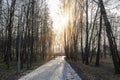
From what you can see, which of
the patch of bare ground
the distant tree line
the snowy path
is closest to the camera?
the snowy path

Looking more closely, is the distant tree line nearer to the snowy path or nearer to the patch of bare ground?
the snowy path

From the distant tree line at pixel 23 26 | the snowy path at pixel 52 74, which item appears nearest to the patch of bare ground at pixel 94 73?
the snowy path at pixel 52 74

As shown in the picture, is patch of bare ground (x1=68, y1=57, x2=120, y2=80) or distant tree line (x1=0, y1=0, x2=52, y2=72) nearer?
patch of bare ground (x1=68, y1=57, x2=120, y2=80)

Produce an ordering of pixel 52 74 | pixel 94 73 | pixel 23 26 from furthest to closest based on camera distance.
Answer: pixel 23 26
pixel 94 73
pixel 52 74

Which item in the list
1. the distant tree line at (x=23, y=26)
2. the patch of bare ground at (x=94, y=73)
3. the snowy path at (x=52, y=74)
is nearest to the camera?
the snowy path at (x=52, y=74)

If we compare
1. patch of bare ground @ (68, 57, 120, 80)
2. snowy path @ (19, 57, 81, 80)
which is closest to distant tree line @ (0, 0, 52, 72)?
snowy path @ (19, 57, 81, 80)

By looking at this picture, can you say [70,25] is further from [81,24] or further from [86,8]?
[86,8]

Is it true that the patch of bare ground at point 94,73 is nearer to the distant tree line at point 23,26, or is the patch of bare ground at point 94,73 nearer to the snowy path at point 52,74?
the snowy path at point 52,74

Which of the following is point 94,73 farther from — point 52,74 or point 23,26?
point 23,26

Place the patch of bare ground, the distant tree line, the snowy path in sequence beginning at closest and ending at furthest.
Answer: the snowy path
the patch of bare ground
the distant tree line

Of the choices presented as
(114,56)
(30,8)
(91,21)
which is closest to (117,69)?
(114,56)

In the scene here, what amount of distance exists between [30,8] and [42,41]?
88.7ft

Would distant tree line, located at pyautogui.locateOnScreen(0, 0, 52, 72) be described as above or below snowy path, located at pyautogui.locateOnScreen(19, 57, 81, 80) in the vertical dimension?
above

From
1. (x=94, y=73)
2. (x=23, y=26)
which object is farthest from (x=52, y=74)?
(x=23, y=26)
